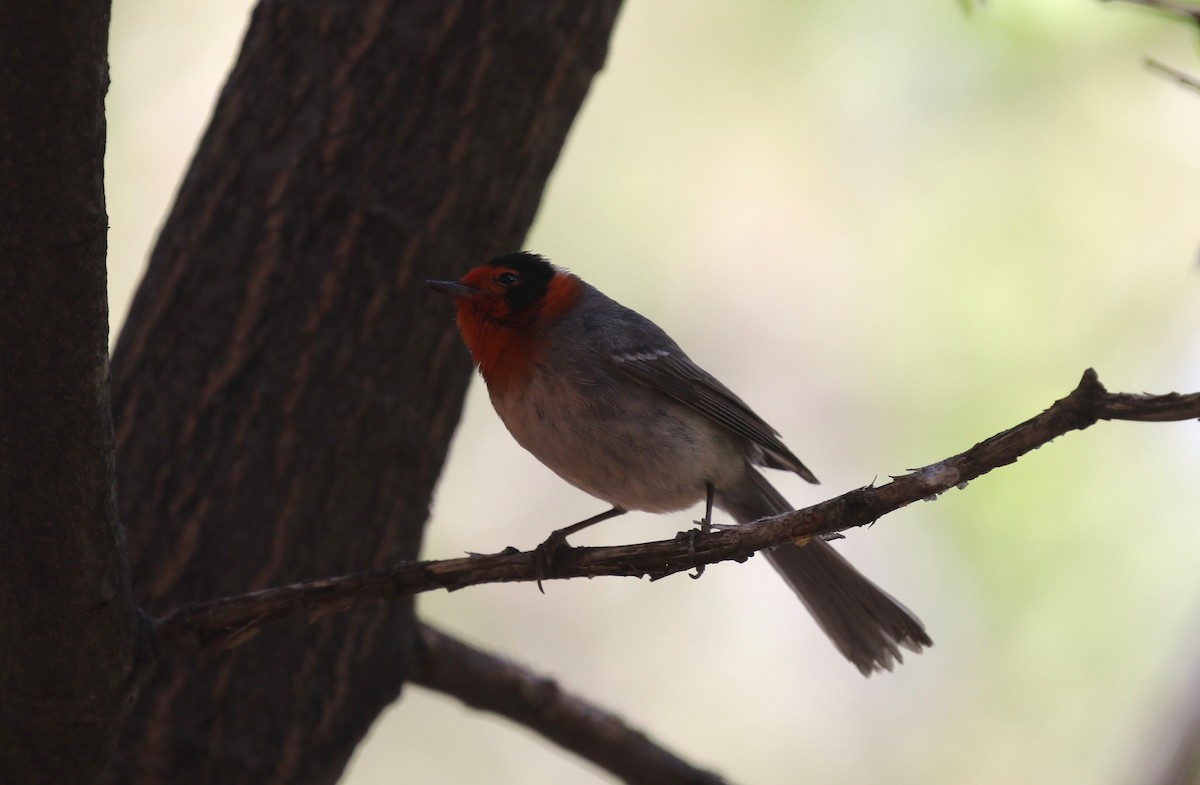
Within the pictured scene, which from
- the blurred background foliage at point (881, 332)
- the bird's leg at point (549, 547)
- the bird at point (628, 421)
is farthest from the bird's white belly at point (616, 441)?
the blurred background foliage at point (881, 332)

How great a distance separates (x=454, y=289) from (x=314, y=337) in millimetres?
509

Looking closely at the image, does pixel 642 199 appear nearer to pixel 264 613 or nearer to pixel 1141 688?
pixel 1141 688

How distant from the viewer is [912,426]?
7.42 m

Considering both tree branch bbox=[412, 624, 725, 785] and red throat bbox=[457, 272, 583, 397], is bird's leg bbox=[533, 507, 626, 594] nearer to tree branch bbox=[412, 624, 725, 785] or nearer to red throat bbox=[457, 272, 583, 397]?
red throat bbox=[457, 272, 583, 397]

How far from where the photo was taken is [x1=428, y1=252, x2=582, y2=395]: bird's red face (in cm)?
427

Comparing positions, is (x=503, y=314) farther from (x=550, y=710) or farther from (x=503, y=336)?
(x=550, y=710)

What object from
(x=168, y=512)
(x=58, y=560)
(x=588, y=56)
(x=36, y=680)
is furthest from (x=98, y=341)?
(x=588, y=56)

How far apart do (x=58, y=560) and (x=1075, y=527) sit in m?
5.89

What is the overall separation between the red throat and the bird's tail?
111cm

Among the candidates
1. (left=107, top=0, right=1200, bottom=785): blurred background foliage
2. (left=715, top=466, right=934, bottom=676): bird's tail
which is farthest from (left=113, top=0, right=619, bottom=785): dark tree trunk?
(left=107, top=0, right=1200, bottom=785): blurred background foliage

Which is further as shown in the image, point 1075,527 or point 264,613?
point 1075,527

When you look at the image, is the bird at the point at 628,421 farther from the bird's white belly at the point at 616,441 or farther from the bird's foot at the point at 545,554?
the bird's foot at the point at 545,554

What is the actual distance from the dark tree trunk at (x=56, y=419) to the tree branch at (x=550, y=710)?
5.24 feet

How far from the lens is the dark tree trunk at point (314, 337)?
3.98 meters
